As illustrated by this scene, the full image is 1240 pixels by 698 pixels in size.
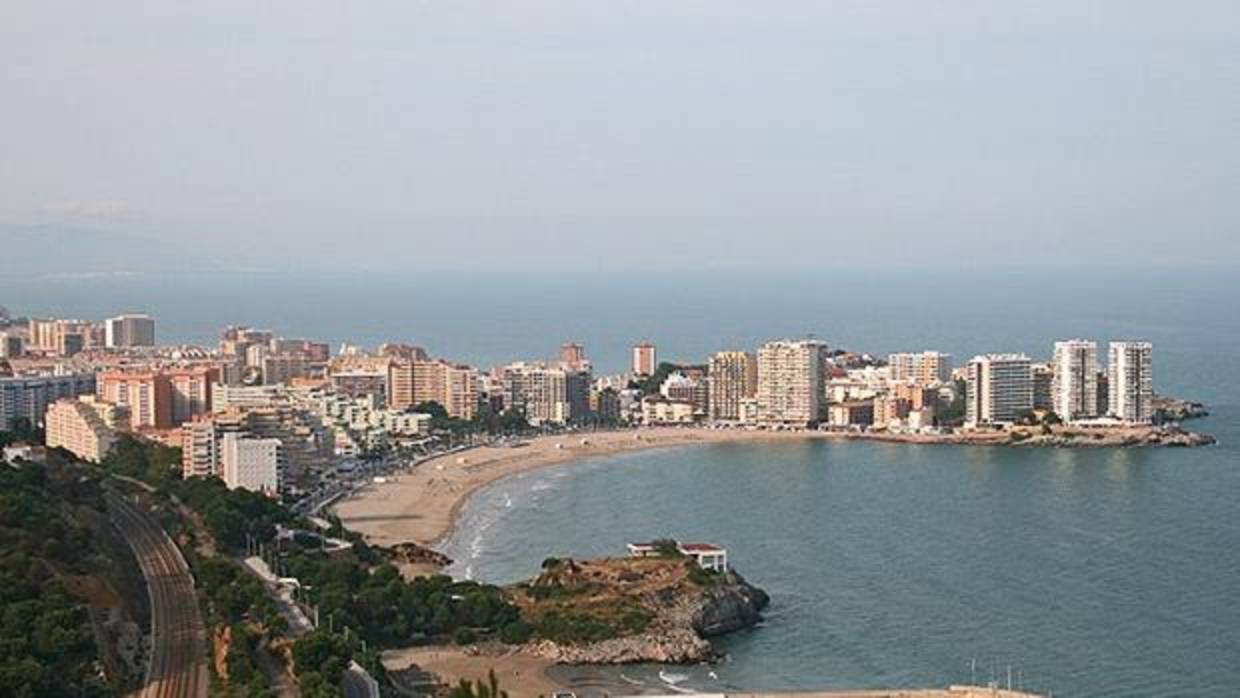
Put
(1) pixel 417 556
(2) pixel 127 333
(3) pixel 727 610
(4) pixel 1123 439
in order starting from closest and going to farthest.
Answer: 1. (3) pixel 727 610
2. (1) pixel 417 556
3. (4) pixel 1123 439
4. (2) pixel 127 333

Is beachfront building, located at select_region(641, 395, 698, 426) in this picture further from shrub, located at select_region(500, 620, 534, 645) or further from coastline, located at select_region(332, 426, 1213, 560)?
shrub, located at select_region(500, 620, 534, 645)

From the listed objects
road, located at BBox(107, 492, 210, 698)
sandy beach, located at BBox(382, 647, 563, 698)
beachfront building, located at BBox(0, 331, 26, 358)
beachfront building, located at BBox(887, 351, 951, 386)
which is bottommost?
sandy beach, located at BBox(382, 647, 563, 698)

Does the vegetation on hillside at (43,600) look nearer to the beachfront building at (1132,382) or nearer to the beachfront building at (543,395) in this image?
the beachfront building at (543,395)

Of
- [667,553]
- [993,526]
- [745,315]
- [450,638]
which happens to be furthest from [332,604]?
[745,315]

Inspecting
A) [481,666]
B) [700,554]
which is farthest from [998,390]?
[481,666]

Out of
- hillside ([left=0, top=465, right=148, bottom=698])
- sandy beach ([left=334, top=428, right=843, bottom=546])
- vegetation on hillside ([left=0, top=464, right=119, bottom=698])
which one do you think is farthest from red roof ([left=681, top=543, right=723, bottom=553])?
vegetation on hillside ([left=0, top=464, right=119, bottom=698])

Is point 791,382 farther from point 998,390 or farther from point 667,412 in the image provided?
point 998,390

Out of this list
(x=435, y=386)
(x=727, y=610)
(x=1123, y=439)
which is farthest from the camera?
(x=435, y=386)
